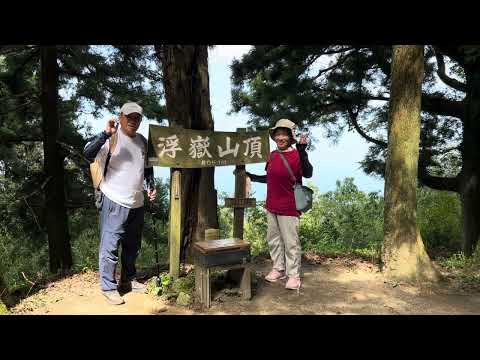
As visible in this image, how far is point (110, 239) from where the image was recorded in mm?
3709

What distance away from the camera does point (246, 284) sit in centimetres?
390

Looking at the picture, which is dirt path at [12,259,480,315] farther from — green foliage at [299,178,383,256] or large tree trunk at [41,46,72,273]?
green foliage at [299,178,383,256]

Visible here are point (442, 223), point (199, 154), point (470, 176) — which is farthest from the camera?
point (442, 223)

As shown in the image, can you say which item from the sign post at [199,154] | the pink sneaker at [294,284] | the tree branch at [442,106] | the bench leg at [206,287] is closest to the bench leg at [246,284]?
the bench leg at [206,287]

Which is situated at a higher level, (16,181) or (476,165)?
(476,165)

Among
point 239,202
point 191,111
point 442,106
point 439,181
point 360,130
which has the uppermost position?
point 442,106

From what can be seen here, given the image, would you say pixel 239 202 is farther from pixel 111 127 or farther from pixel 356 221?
pixel 356 221

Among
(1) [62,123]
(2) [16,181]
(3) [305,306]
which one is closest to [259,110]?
(1) [62,123]

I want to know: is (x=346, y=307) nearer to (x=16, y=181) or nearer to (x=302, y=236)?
(x=302, y=236)

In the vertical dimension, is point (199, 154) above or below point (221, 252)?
above

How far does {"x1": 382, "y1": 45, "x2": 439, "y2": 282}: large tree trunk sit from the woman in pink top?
4.49 ft

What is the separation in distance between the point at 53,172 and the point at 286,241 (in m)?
4.90

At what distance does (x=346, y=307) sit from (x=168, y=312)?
5.60 ft

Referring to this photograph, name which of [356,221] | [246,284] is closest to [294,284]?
[246,284]
